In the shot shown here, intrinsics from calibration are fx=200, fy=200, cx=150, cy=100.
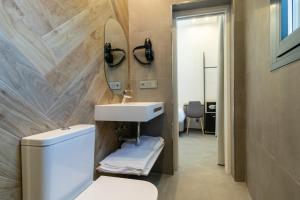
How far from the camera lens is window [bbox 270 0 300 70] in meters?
0.97

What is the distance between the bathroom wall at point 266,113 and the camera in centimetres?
99

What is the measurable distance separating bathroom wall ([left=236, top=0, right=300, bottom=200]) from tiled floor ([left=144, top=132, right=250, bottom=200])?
22cm

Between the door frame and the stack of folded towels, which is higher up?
the door frame

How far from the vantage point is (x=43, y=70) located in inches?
46.8

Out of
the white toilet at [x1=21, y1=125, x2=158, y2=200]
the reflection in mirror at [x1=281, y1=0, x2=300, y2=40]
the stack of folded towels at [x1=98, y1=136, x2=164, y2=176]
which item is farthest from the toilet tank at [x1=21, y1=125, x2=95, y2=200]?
the reflection in mirror at [x1=281, y1=0, x2=300, y2=40]

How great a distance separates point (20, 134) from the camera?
3.42 feet

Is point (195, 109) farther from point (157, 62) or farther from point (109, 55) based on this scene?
point (109, 55)

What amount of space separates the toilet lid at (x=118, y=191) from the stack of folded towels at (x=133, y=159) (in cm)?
18

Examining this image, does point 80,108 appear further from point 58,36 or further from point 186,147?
point 186,147

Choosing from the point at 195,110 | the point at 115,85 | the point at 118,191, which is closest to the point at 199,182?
the point at 118,191

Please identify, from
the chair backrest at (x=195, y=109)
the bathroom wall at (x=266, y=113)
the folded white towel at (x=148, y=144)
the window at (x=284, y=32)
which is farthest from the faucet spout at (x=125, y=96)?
the chair backrest at (x=195, y=109)

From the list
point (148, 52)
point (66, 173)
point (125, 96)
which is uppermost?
point (148, 52)

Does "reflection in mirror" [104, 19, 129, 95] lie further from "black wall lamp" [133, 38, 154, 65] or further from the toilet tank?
the toilet tank

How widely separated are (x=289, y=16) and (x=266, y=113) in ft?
2.12
